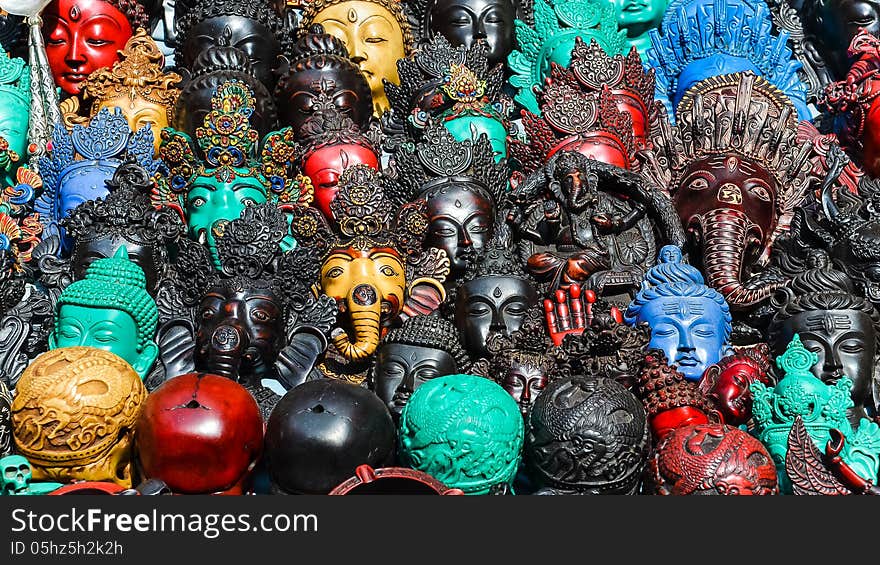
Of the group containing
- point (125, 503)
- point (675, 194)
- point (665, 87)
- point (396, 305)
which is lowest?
point (125, 503)

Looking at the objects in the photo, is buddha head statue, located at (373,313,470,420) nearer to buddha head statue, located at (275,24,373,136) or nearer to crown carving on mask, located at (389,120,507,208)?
crown carving on mask, located at (389,120,507,208)

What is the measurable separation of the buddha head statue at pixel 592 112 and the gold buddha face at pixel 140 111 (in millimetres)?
2217

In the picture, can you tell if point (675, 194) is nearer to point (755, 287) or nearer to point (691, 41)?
point (755, 287)

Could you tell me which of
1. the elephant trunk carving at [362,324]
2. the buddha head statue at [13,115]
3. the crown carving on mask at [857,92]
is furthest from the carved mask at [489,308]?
the buddha head statue at [13,115]

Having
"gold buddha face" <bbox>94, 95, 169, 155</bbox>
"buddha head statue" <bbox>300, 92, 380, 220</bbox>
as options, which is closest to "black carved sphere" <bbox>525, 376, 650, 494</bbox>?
"buddha head statue" <bbox>300, 92, 380, 220</bbox>

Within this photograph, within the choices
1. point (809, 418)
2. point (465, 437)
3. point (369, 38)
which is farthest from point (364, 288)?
point (369, 38)

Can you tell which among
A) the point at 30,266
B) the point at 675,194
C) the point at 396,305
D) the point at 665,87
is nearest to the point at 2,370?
the point at 30,266

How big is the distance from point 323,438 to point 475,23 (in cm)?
459

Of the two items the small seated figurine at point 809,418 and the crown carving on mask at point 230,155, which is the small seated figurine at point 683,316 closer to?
the small seated figurine at point 809,418

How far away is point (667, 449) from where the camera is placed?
25.1ft

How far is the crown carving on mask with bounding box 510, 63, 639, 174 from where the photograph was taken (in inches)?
400

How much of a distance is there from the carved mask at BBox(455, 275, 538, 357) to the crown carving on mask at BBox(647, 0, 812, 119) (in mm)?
2566

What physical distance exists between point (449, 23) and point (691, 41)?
164 centimetres

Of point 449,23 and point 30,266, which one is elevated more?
point 449,23
